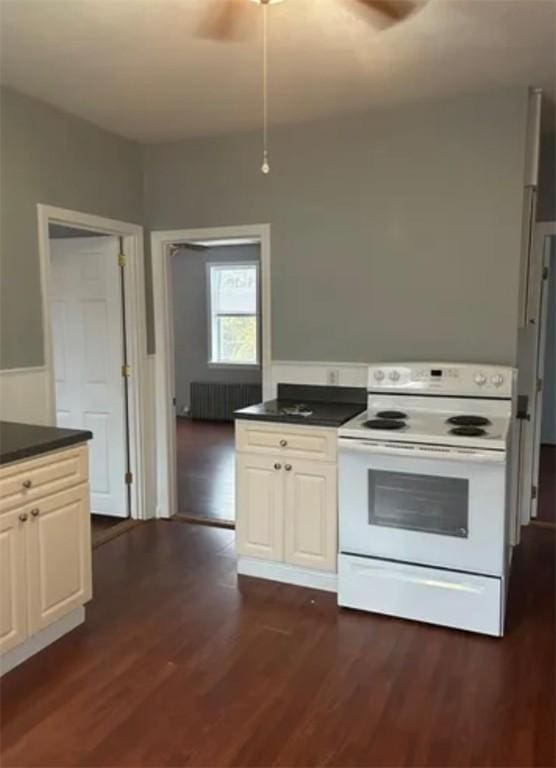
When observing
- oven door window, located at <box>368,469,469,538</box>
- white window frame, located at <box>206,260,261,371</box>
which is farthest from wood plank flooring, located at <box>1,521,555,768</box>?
white window frame, located at <box>206,260,261,371</box>

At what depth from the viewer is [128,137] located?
3.96m

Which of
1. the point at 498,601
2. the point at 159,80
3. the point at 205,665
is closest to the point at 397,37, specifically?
the point at 159,80

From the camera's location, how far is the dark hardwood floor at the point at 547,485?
438 cm

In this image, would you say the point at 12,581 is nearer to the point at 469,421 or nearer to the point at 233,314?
the point at 469,421

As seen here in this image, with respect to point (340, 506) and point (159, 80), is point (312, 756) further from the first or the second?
point (159, 80)

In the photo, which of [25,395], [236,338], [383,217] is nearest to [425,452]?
[383,217]

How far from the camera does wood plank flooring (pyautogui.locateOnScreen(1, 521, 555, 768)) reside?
2.03 metres

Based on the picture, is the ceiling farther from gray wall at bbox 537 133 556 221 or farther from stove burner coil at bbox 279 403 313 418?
stove burner coil at bbox 279 403 313 418

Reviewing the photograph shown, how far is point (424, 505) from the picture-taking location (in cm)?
282

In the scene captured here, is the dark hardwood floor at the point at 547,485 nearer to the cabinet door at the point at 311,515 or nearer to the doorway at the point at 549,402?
the doorway at the point at 549,402

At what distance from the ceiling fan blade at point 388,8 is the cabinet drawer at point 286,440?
181 centimetres

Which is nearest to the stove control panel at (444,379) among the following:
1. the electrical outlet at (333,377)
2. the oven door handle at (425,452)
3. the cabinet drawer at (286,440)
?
the electrical outlet at (333,377)

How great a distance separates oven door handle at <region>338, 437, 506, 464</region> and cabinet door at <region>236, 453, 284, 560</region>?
49 cm

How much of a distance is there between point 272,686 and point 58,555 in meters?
1.04
